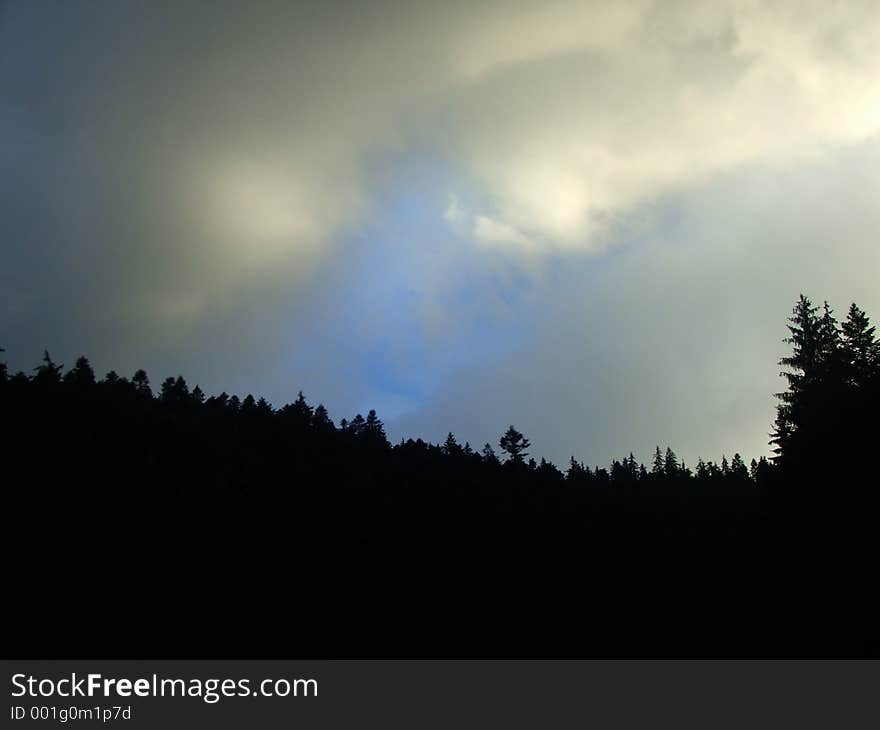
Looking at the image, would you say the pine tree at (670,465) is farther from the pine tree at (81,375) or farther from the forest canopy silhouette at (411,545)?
the pine tree at (81,375)

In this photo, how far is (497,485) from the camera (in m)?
91.4

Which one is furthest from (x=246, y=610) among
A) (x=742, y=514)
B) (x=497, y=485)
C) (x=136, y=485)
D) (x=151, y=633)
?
(x=742, y=514)

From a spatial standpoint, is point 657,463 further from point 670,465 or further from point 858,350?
point 858,350

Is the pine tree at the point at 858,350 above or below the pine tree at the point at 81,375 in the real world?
below

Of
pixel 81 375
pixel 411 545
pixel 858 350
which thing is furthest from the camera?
pixel 81 375

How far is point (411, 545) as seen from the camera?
59.0 m

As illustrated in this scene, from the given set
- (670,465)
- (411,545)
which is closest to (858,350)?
(411,545)

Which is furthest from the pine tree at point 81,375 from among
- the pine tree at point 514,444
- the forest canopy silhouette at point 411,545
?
the pine tree at point 514,444

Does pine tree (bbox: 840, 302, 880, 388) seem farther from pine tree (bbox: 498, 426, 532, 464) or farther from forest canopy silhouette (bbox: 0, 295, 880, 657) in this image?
pine tree (bbox: 498, 426, 532, 464)

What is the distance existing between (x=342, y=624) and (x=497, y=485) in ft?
173

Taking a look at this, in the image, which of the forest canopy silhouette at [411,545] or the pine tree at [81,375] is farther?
the pine tree at [81,375]

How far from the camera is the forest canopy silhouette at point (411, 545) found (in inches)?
1163

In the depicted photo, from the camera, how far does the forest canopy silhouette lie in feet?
96.9

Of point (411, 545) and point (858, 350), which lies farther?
point (411, 545)
